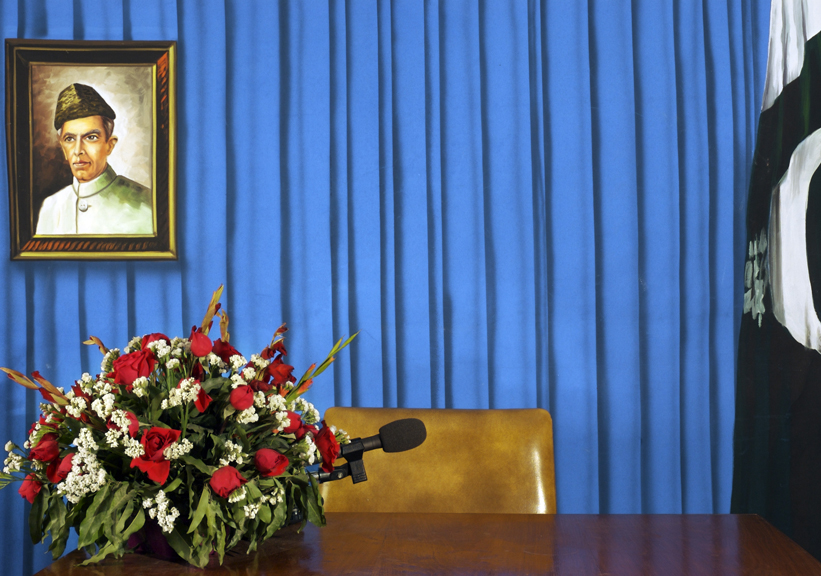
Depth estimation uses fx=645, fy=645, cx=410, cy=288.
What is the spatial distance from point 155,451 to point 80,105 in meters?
1.64

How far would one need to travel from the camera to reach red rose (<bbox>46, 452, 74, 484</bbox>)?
2.55 feet

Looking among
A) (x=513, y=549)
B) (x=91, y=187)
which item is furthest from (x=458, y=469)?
(x=91, y=187)


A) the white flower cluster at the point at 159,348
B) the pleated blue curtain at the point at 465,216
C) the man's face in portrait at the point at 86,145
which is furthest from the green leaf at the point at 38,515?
the man's face in portrait at the point at 86,145

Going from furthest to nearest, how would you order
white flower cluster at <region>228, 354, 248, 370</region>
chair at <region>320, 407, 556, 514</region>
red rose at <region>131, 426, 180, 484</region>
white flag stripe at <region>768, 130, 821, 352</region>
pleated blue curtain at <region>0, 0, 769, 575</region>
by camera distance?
pleated blue curtain at <region>0, 0, 769, 575</region> → white flag stripe at <region>768, 130, 821, 352</region> → chair at <region>320, 407, 556, 514</region> → white flower cluster at <region>228, 354, 248, 370</region> → red rose at <region>131, 426, 180, 484</region>

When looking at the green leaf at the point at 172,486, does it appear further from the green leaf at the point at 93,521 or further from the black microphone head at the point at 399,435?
the black microphone head at the point at 399,435

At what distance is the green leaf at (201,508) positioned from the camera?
2.49ft

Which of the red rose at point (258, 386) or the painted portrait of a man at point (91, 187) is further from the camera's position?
the painted portrait of a man at point (91, 187)

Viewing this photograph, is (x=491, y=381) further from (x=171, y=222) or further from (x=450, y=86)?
(x=171, y=222)

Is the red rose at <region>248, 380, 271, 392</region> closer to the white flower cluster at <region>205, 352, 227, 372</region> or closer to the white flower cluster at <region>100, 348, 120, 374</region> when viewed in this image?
the white flower cluster at <region>205, 352, 227, 372</region>

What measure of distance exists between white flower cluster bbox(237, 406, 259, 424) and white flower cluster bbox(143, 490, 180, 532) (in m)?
0.12

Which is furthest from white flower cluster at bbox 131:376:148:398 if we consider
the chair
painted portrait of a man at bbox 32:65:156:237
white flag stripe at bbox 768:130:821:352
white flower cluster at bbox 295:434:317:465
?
white flag stripe at bbox 768:130:821:352

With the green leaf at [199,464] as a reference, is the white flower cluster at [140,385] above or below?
→ above

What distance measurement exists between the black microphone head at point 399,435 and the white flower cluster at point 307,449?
0.09 metres

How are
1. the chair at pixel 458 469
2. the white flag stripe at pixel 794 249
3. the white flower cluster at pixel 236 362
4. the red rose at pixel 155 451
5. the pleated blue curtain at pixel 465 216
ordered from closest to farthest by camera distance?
1. the red rose at pixel 155 451
2. the white flower cluster at pixel 236 362
3. the chair at pixel 458 469
4. the white flag stripe at pixel 794 249
5. the pleated blue curtain at pixel 465 216
